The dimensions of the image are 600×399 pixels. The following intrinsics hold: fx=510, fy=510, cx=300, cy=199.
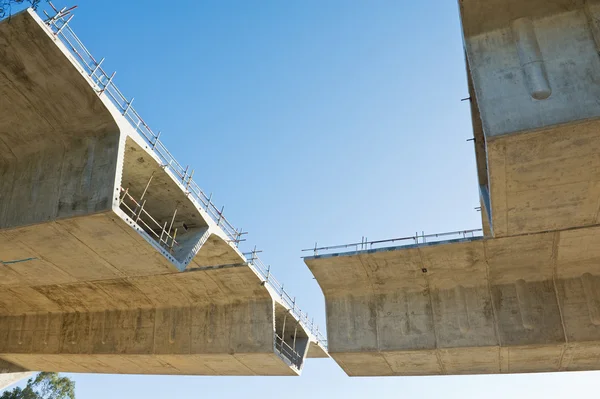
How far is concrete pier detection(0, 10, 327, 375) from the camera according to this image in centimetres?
1388

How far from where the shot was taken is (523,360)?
19.0m

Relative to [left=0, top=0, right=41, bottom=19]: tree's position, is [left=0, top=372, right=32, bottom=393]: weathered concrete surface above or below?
below

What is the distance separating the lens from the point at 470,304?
1823cm

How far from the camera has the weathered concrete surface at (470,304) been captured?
16.8 metres

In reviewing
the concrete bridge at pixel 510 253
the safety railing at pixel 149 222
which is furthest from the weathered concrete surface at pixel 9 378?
the concrete bridge at pixel 510 253

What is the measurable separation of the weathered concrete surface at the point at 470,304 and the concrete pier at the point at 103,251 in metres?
3.90

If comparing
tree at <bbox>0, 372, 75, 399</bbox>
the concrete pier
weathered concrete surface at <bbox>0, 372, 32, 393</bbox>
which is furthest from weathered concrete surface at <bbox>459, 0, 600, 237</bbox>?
tree at <bbox>0, 372, 75, 399</bbox>

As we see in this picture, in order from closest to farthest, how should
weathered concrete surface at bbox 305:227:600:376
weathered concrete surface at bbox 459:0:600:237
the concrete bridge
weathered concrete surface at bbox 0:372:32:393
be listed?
weathered concrete surface at bbox 459:0:600:237, the concrete bridge, weathered concrete surface at bbox 305:227:600:376, weathered concrete surface at bbox 0:372:32:393

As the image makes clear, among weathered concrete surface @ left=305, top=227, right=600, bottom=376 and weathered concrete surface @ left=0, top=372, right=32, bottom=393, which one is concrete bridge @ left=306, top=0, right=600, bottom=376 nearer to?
weathered concrete surface @ left=305, top=227, right=600, bottom=376

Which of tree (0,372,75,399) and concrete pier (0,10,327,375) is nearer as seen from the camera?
concrete pier (0,10,327,375)

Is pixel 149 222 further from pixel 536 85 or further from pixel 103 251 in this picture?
pixel 536 85

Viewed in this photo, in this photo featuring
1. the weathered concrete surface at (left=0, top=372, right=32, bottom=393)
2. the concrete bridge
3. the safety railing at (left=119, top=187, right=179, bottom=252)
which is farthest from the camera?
the weathered concrete surface at (left=0, top=372, right=32, bottom=393)

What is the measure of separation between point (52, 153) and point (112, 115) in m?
2.53

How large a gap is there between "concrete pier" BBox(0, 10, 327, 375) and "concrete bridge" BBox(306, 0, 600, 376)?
15.0 ft
